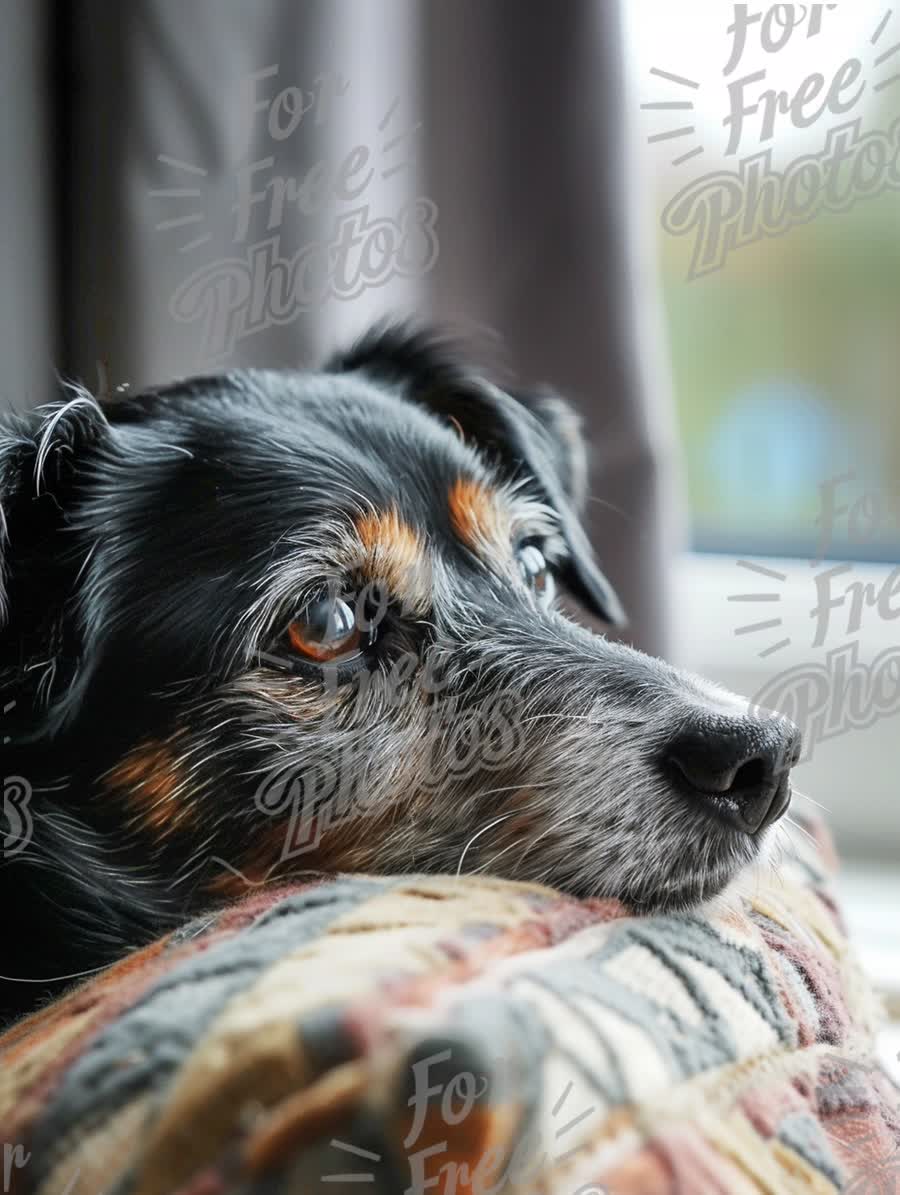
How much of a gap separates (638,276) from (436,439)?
0.52 m

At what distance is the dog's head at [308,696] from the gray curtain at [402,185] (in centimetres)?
56

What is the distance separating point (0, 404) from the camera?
1538mm

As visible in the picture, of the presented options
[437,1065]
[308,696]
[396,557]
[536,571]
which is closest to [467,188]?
[536,571]

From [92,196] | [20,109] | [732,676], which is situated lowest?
[732,676]

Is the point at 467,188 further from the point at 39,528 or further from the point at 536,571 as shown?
the point at 39,528

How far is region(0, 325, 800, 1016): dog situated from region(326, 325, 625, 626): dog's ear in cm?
27

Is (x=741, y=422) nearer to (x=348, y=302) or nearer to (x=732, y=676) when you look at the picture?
(x=732, y=676)

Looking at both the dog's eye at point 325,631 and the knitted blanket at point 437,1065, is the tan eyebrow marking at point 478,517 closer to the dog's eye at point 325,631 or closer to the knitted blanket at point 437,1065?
the dog's eye at point 325,631

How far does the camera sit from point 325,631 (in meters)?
1.02

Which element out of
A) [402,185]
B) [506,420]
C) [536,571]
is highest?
[402,185]

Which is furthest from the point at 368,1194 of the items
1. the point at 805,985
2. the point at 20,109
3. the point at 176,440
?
the point at 20,109

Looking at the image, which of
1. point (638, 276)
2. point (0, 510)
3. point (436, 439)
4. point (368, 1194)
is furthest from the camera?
A: point (638, 276)

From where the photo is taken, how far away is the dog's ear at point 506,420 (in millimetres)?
1360

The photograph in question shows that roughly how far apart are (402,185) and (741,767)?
113cm
